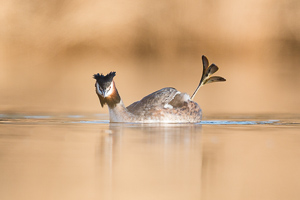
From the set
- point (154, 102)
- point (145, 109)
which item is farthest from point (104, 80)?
point (154, 102)

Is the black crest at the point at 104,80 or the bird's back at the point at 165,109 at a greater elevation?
the black crest at the point at 104,80

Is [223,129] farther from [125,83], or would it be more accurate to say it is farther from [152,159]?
[125,83]

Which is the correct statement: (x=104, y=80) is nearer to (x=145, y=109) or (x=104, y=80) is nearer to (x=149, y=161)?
(x=145, y=109)

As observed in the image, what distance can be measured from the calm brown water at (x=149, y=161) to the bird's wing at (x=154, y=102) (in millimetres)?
846

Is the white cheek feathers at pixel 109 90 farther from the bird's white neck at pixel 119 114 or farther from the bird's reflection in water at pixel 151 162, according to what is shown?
the bird's reflection in water at pixel 151 162

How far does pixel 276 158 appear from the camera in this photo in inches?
291

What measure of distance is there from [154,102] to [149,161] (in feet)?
17.6

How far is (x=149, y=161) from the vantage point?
708cm

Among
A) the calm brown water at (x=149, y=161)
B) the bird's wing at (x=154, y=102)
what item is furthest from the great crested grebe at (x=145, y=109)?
the calm brown water at (x=149, y=161)

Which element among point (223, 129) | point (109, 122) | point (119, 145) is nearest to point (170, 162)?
point (119, 145)

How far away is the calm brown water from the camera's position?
5.52 m

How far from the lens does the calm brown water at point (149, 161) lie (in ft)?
18.1

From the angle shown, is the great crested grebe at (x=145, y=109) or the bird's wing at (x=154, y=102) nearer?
the great crested grebe at (x=145, y=109)

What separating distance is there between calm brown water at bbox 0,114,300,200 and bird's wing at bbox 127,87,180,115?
0.85m
